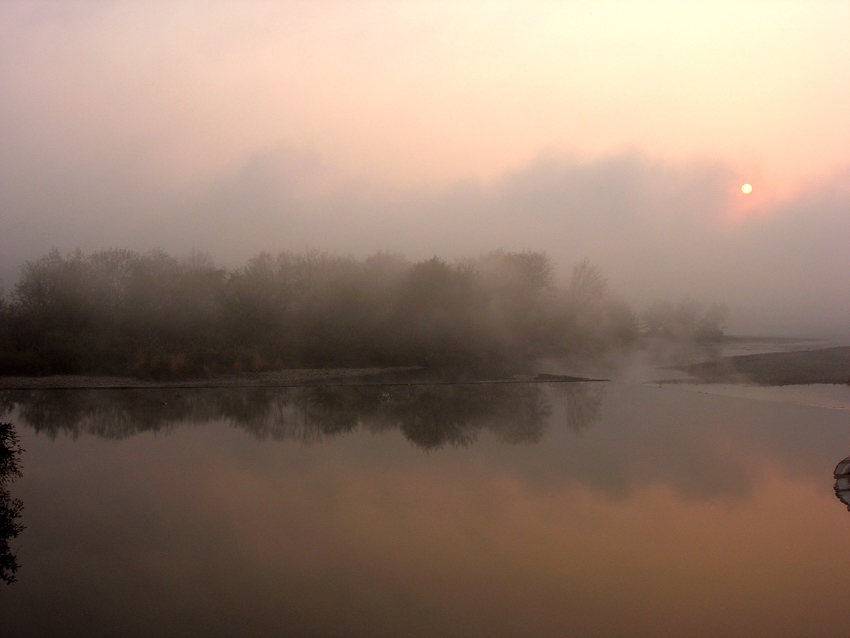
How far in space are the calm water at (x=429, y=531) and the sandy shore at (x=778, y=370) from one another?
458 inches

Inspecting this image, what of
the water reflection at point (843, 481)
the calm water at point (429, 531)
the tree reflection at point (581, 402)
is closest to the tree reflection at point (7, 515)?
the calm water at point (429, 531)

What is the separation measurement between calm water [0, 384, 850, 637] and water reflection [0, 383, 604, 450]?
0.81 feet

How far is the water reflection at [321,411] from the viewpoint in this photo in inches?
552

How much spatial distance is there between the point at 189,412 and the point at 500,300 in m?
26.2

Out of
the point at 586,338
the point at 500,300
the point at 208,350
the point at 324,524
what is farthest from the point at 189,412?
the point at 586,338

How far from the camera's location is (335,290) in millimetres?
32438

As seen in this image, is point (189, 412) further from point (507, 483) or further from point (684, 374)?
point (684, 374)

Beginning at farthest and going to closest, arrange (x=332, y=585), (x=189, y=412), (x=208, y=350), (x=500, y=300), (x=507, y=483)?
(x=500, y=300), (x=208, y=350), (x=189, y=412), (x=507, y=483), (x=332, y=585)

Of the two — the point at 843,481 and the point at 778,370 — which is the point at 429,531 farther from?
the point at 778,370

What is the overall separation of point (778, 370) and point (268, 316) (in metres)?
25.2

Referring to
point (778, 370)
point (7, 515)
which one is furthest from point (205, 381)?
point (778, 370)

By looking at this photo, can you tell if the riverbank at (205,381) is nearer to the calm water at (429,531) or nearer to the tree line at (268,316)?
the tree line at (268,316)

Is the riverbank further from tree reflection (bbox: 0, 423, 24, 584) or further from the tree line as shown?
tree reflection (bbox: 0, 423, 24, 584)

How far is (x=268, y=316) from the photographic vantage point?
29.5 m
